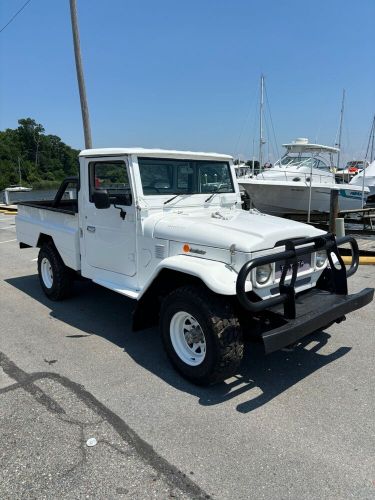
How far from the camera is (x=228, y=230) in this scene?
3.71 m

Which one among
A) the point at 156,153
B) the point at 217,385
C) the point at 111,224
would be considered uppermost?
the point at 156,153

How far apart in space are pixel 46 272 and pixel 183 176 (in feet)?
9.01

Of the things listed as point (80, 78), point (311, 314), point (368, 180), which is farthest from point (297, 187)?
point (311, 314)

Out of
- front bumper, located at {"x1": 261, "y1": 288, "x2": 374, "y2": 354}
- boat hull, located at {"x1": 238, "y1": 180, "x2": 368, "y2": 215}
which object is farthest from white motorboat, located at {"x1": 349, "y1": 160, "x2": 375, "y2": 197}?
front bumper, located at {"x1": 261, "y1": 288, "x2": 374, "y2": 354}

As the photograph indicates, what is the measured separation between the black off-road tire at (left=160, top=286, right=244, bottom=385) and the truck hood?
0.47 meters

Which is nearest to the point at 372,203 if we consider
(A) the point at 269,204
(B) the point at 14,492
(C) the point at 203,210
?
(A) the point at 269,204

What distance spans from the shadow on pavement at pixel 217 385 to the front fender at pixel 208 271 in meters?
0.88

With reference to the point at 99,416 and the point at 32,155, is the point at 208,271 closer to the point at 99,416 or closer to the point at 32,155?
the point at 99,416

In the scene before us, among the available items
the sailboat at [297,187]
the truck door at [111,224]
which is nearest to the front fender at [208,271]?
the truck door at [111,224]

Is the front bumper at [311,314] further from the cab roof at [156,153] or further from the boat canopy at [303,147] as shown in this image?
the boat canopy at [303,147]

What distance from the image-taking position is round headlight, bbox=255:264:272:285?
342cm

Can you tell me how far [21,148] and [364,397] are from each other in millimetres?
101416

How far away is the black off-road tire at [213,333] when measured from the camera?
10.6 feet

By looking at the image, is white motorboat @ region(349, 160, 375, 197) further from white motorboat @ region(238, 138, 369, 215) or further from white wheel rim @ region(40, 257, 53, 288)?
white wheel rim @ region(40, 257, 53, 288)
